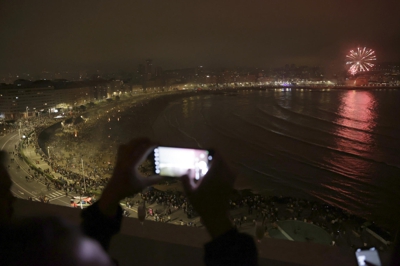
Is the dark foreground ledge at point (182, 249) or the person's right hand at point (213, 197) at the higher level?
the person's right hand at point (213, 197)

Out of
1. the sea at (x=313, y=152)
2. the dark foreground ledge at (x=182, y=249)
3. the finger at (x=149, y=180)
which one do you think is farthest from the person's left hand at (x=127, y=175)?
the sea at (x=313, y=152)

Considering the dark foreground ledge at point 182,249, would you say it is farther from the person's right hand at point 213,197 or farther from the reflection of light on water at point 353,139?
the reflection of light on water at point 353,139

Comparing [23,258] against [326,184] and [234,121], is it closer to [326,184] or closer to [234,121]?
[326,184]

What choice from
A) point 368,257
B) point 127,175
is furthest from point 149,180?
point 368,257

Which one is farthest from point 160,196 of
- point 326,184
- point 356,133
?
point 356,133

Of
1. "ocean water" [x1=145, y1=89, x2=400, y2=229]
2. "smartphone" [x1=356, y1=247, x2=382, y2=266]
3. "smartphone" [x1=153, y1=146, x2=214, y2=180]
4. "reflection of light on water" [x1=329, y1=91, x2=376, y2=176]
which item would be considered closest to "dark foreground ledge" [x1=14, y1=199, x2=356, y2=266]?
"smartphone" [x1=356, y1=247, x2=382, y2=266]

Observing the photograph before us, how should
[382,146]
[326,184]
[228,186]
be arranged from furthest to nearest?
[382,146]
[326,184]
[228,186]

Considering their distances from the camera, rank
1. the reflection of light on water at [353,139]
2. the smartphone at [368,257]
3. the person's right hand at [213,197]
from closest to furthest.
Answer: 1. the person's right hand at [213,197]
2. the smartphone at [368,257]
3. the reflection of light on water at [353,139]
